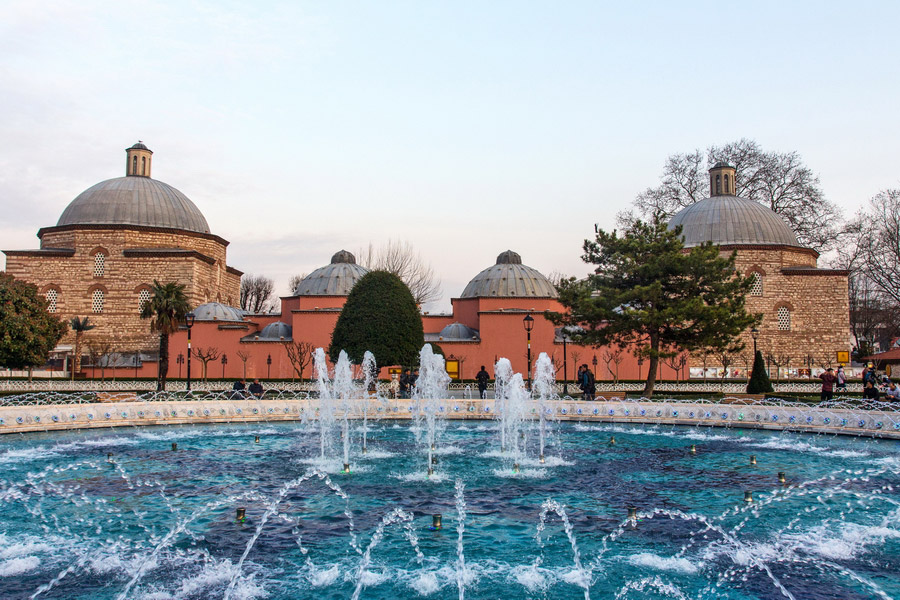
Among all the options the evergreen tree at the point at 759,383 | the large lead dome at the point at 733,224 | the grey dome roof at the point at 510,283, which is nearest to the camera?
the evergreen tree at the point at 759,383

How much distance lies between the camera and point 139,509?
6148mm

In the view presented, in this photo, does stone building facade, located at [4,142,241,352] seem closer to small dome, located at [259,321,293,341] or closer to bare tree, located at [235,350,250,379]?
small dome, located at [259,321,293,341]

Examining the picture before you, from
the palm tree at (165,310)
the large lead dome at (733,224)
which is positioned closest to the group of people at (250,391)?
the palm tree at (165,310)

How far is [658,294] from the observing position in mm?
15523

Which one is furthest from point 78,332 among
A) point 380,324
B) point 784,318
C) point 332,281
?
point 784,318

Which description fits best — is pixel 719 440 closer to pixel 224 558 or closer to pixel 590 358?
pixel 224 558

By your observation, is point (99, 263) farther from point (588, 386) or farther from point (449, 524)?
point (449, 524)

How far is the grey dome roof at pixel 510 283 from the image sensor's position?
2475 centimetres

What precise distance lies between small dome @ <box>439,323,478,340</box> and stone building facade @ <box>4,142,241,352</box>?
11096mm

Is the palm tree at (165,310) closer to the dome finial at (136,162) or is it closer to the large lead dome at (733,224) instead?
the dome finial at (136,162)

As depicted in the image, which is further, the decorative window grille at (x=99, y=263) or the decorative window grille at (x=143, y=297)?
the decorative window grille at (x=99, y=263)

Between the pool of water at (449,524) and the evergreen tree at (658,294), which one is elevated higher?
the evergreen tree at (658,294)

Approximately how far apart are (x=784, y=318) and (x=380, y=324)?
18284 millimetres

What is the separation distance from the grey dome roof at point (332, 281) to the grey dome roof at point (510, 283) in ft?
14.8
